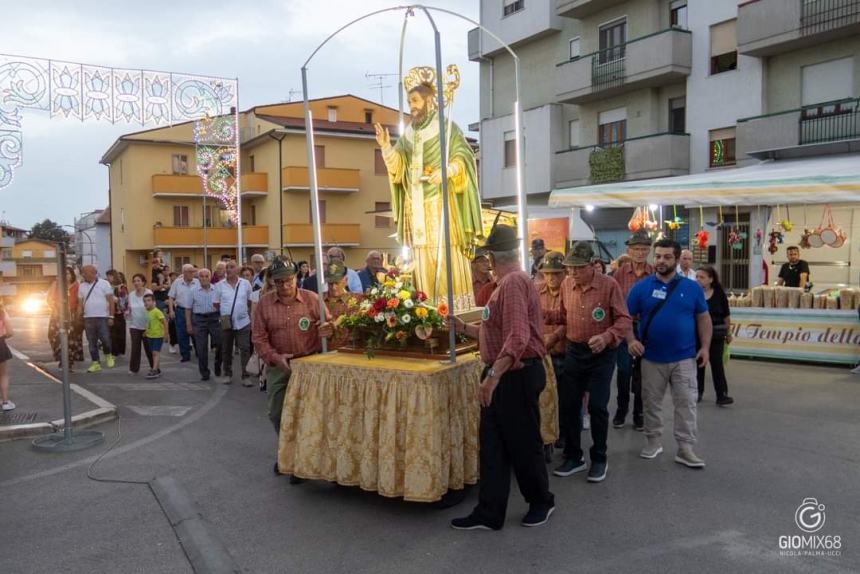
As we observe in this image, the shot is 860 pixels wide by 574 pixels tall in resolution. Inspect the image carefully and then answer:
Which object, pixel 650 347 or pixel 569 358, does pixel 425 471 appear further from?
pixel 650 347

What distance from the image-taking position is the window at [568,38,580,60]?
2525 centimetres

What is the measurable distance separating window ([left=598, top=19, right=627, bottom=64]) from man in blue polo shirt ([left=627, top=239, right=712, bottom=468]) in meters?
18.1

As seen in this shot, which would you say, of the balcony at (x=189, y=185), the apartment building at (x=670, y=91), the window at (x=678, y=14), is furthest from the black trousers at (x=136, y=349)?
the balcony at (x=189, y=185)

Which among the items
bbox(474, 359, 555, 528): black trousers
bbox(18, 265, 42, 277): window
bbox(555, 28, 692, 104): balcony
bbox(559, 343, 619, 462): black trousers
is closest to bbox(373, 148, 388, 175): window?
bbox(555, 28, 692, 104): balcony

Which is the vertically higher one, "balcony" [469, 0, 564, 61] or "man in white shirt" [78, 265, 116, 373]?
"balcony" [469, 0, 564, 61]

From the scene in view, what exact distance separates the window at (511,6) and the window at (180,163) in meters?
20.4

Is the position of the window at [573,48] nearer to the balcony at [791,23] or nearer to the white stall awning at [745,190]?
the balcony at [791,23]

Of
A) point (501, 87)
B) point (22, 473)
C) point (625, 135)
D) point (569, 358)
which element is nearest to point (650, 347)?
point (569, 358)

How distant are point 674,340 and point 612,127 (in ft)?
63.3

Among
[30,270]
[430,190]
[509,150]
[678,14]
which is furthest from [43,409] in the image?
[509,150]

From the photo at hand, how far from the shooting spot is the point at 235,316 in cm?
1015

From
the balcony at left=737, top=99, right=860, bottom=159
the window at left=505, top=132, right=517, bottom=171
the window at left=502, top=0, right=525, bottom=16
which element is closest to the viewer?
the balcony at left=737, top=99, right=860, bottom=159

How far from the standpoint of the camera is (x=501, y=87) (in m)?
28.2

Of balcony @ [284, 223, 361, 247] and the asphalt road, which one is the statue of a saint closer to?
the asphalt road
